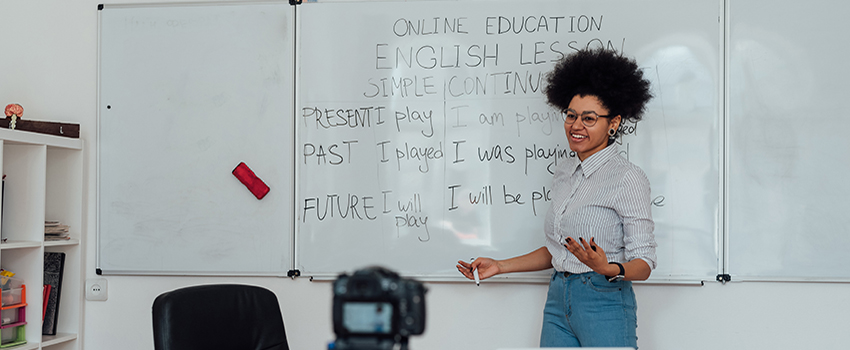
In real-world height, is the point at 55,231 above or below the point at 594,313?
above

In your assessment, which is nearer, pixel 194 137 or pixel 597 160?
pixel 597 160

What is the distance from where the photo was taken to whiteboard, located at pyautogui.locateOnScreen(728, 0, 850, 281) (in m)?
2.16

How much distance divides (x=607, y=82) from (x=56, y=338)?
222 centimetres

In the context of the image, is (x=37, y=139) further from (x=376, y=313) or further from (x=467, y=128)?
(x=376, y=313)

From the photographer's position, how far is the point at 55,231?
230 centimetres

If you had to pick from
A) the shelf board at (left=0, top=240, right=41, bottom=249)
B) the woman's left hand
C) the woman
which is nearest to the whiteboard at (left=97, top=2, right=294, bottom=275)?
the shelf board at (left=0, top=240, right=41, bottom=249)

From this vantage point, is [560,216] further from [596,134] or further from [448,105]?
[448,105]

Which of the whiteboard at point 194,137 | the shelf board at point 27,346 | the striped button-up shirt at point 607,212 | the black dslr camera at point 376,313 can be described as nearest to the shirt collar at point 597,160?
the striped button-up shirt at point 607,212

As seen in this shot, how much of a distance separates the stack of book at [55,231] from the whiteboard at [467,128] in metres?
0.91

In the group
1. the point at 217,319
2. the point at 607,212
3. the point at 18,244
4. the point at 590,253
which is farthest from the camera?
the point at 18,244

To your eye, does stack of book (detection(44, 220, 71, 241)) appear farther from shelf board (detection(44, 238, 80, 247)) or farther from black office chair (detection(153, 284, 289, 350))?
black office chair (detection(153, 284, 289, 350))

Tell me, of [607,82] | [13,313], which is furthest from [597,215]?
[13,313]

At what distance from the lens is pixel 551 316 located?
5.94 feet

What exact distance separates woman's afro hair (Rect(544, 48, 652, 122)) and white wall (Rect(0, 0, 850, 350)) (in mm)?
785
